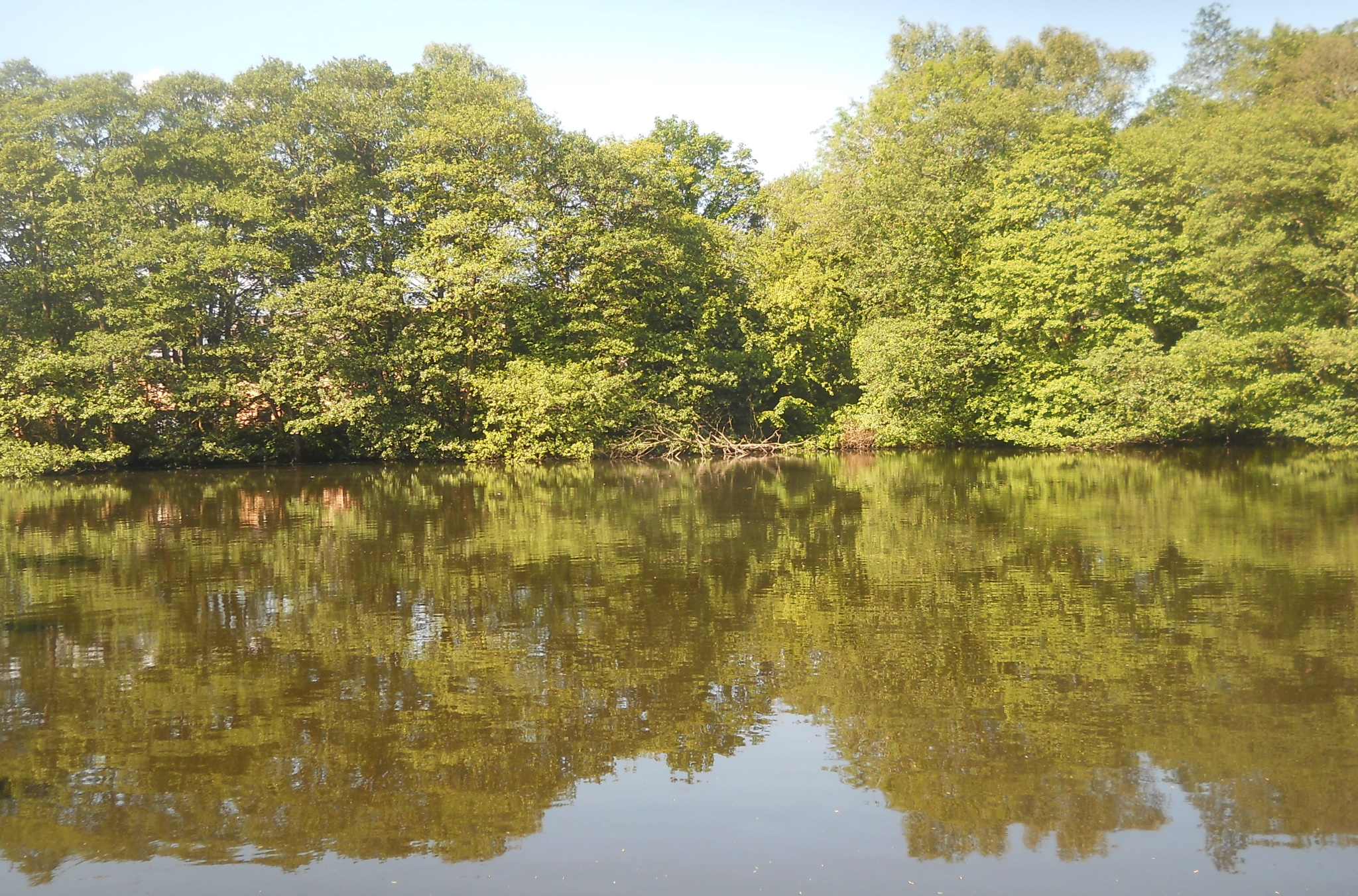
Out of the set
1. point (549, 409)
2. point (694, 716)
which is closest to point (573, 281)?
point (549, 409)

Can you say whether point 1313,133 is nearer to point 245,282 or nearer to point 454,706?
point 454,706

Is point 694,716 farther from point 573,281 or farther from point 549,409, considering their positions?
point 573,281

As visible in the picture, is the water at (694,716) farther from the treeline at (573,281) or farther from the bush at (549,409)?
the treeline at (573,281)

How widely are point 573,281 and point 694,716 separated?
29.6 m

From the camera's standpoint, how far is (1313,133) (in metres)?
25.2

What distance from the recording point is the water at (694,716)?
453 cm

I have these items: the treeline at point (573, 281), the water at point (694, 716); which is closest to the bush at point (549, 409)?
the treeline at point (573, 281)

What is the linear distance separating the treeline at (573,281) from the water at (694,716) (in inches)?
705

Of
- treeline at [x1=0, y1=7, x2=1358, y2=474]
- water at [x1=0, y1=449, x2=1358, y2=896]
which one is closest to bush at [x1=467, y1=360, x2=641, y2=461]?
treeline at [x1=0, y1=7, x2=1358, y2=474]

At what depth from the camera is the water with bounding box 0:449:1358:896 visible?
4527mm

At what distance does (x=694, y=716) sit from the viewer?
6.31m

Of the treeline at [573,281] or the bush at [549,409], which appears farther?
the bush at [549,409]

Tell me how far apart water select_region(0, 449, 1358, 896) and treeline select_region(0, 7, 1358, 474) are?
17914 mm

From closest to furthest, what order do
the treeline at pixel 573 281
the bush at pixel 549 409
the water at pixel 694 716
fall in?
the water at pixel 694 716, the treeline at pixel 573 281, the bush at pixel 549 409
